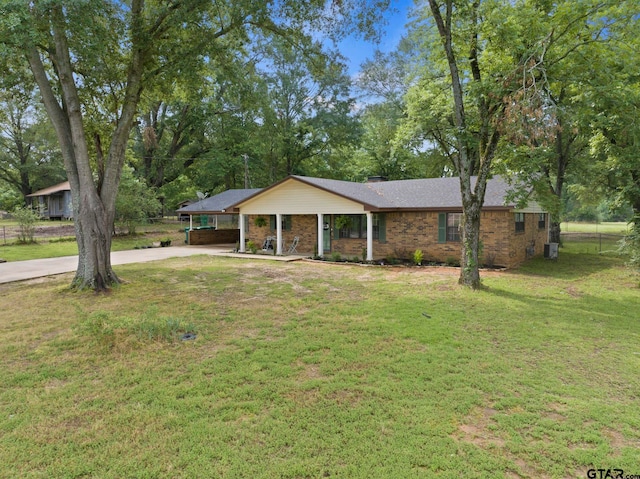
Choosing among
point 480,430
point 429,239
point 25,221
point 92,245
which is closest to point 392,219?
point 429,239

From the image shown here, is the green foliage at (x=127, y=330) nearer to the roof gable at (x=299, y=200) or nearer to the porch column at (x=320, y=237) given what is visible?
the roof gable at (x=299, y=200)

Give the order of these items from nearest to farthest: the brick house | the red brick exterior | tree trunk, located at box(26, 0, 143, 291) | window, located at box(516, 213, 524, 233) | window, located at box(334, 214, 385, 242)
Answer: tree trunk, located at box(26, 0, 143, 291)
the red brick exterior
the brick house
window, located at box(516, 213, 524, 233)
window, located at box(334, 214, 385, 242)

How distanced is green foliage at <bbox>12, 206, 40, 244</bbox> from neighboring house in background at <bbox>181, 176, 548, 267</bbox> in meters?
11.0

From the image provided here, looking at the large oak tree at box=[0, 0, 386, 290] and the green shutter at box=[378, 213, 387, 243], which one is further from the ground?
Answer: the large oak tree at box=[0, 0, 386, 290]

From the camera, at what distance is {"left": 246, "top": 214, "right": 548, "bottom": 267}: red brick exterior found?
12977mm

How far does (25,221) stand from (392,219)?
18.9 meters

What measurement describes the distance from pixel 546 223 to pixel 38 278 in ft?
71.9

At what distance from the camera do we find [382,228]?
15.2m

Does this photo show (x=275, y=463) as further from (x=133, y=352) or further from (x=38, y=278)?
(x=38, y=278)

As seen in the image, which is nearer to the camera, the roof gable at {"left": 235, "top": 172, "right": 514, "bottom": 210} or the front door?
the roof gable at {"left": 235, "top": 172, "right": 514, "bottom": 210}

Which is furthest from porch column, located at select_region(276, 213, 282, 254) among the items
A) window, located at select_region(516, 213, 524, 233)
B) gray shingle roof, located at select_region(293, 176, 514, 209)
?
window, located at select_region(516, 213, 524, 233)

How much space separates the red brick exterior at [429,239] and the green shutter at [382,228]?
93 mm

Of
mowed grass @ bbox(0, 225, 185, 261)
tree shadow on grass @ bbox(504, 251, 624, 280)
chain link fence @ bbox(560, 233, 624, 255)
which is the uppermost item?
mowed grass @ bbox(0, 225, 185, 261)

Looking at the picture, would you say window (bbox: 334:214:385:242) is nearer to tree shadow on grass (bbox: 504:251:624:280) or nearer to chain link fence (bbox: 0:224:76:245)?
tree shadow on grass (bbox: 504:251:624:280)
